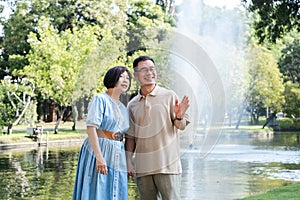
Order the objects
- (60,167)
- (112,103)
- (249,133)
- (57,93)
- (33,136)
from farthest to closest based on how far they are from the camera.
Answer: (249,133) → (57,93) → (33,136) → (60,167) → (112,103)

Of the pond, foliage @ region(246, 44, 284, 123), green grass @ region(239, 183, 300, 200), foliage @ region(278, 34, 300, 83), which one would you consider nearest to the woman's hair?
the pond

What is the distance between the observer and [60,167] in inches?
426

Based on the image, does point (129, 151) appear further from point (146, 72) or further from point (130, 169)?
point (146, 72)

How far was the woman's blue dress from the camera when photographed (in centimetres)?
317

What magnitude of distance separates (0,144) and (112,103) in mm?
14166

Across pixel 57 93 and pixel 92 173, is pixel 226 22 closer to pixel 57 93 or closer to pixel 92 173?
pixel 57 93

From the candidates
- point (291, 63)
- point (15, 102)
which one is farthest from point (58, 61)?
point (291, 63)

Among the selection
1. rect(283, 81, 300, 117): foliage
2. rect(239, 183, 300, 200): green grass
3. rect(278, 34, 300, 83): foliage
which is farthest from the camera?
rect(278, 34, 300, 83): foliage

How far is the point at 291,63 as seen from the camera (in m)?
36.3

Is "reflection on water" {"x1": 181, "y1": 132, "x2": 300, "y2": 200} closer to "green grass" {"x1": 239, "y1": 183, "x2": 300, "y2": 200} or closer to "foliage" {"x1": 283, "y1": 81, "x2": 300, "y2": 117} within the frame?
"green grass" {"x1": 239, "y1": 183, "x2": 300, "y2": 200}

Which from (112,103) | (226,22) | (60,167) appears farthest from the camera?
(226,22)

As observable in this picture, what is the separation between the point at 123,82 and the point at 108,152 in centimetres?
45

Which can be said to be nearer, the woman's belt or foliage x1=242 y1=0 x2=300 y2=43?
the woman's belt

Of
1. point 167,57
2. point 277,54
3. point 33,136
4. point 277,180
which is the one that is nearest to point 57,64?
point 33,136
